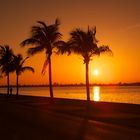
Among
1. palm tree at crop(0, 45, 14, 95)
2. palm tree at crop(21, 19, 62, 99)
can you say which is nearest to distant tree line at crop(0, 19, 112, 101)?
palm tree at crop(21, 19, 62, 99)

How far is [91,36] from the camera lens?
3891 cm

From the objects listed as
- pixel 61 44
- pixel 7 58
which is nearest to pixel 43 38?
pixel 61 44

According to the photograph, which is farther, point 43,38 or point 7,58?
point 7,58

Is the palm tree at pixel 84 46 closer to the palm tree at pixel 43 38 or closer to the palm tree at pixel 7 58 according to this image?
the palm tree at pixel 43 38

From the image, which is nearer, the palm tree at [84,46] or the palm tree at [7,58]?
the palm tree at [84,46]

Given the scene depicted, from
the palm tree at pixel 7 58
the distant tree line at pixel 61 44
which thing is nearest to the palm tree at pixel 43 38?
the distant tree line at pixel 61 44

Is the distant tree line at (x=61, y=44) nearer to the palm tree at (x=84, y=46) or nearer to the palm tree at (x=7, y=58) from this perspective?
the palm tree at (x=84, y=46)

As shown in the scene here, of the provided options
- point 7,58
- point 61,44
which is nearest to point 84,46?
point 61,44

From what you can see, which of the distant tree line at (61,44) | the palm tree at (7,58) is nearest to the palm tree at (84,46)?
the distant tree line at (61,44)

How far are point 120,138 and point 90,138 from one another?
107 centimetres

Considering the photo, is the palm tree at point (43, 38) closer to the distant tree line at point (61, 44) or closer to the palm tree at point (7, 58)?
the distant tree line at point (61, 44)

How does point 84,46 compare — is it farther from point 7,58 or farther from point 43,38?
point 7,58

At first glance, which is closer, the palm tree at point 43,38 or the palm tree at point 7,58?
the palm tree at point 43,38

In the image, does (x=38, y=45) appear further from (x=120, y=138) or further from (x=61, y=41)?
(x=120, y=138)
